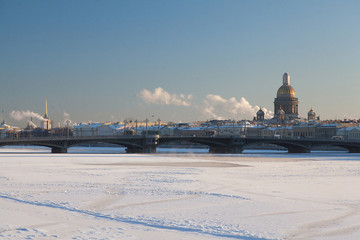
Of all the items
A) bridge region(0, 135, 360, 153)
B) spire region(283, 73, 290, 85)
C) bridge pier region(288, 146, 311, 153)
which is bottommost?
bridge pier region(288, 146, 311, 153)

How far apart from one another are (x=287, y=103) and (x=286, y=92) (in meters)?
3.60

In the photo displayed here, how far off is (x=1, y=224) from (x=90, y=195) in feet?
16.6

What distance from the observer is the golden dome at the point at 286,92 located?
161 m

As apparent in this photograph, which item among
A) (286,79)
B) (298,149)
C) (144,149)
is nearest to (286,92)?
(286,79)

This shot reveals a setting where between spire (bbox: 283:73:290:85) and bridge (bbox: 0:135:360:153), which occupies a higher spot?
spire (bbox: 283:73:290:85)

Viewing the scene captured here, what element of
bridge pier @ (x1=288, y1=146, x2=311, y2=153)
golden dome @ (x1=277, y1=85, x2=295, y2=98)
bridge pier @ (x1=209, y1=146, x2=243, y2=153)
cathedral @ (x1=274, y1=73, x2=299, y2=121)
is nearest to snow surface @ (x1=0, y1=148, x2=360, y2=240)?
bridge pier @ (x1=209, y1=146, x2=243, y2=153)

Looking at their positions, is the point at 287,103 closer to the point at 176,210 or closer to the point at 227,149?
the point at 227,149

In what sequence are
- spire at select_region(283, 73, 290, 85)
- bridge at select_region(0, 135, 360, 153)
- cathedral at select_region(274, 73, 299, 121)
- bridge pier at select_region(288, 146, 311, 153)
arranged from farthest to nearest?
spire at select_region(283, 73, 290, 85) → cathedral at select_region(274, 73, 299, 121) → bridge pier at select_region(288, 146, 311, 153) → bridge at select_region(0, 135, 360, 153)

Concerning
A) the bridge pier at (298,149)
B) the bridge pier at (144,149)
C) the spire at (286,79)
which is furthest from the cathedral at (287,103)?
the bridge pier at (144,149)

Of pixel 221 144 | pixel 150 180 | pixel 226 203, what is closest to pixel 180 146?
pixel 221 144

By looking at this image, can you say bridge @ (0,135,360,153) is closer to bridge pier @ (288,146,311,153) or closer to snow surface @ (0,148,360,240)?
bridge pier @ (288,146,311,153)

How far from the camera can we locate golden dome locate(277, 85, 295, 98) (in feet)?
529

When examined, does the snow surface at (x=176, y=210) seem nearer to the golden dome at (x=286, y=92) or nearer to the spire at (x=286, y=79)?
the golden dome at (x=286, y=92)

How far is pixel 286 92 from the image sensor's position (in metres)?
162
